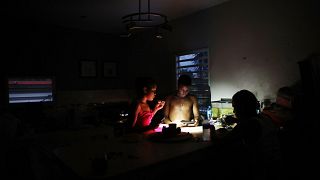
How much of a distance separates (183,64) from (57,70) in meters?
2.81

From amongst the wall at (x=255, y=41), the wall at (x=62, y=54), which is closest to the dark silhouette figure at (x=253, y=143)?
the wall at (x=255, y=41)

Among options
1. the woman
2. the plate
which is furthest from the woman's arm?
the plate

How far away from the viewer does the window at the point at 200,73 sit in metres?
4.36

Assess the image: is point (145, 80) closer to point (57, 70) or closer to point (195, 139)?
point (195, 139)

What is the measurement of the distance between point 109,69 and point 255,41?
3685 mm

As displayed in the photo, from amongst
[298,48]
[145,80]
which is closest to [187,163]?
[145,80]

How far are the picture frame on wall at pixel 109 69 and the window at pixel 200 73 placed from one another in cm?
216

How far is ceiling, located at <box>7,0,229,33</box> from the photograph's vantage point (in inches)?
155

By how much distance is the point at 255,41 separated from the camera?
3.65 metres

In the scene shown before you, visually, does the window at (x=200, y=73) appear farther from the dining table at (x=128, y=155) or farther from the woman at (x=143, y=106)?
the dining table at (x=128, y=155)

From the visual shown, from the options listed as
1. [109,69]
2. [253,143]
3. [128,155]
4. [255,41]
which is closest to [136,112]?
[128,155]

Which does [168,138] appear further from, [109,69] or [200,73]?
[109,69]

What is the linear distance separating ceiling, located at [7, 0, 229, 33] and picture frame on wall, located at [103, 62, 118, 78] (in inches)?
46.9

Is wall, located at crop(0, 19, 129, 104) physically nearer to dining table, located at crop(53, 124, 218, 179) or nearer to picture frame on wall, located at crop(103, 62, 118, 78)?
picture frame on wall, located at crop(103, 62, 118, 78)
